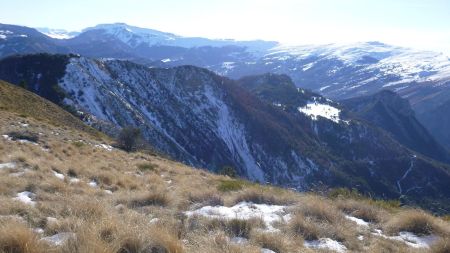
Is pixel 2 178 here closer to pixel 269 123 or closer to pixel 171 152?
pixel 171 152

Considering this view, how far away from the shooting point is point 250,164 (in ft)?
542

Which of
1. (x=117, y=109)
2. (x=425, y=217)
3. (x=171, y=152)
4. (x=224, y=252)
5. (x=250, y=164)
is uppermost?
(x=224, y=252)

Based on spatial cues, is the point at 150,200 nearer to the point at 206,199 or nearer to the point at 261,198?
the point at 206,199

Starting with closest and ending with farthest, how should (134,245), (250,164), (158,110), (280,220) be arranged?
(134,245)
(280,220)
(158,110)
(250,164)

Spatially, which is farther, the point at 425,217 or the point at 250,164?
the point at 250,164

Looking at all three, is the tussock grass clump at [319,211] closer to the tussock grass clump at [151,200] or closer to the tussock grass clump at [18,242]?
the tussock grass clump at [151,200]

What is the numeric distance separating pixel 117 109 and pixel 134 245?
372 feet

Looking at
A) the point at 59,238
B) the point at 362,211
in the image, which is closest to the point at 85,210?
the point at 59,238

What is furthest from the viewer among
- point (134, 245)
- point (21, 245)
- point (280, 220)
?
point (280, 220)

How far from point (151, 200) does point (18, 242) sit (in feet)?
15.9

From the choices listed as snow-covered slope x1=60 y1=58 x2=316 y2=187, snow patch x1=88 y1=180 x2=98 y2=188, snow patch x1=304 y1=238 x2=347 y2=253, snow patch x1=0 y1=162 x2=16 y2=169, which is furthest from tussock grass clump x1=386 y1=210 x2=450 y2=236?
snow-covered slope x1=60 y1=58 x2=316 y2=187

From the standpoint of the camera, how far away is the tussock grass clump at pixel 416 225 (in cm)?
991

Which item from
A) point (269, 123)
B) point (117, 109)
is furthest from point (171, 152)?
point (269, 123)

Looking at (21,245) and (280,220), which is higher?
(21,245)
